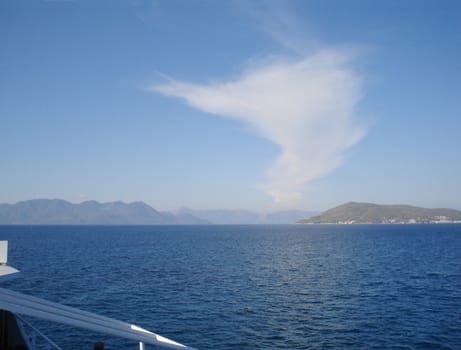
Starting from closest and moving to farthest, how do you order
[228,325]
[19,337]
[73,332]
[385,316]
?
[19,337] < [73,332] < [228,325] < [385,316]

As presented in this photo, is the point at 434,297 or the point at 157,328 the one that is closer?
the point at 157,328

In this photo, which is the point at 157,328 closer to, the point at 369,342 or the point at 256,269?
the point at 369,342

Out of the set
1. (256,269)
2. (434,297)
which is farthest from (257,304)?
(256,269)

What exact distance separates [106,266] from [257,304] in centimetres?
4014

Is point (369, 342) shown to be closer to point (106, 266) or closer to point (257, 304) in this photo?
point (257, 304)

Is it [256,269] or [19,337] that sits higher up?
[19,337]

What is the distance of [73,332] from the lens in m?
29.6

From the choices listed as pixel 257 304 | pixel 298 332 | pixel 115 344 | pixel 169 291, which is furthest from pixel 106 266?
pixel 298 332

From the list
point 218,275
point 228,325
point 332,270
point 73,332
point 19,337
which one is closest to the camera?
point 19,337

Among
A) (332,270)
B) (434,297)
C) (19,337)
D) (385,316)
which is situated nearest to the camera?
(19,337)

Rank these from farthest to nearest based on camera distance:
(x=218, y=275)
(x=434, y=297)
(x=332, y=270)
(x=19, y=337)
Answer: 1. (x=332, y=270)
2. (x=218, y=275)
3. (x=434, y=297)
4. (x=19, y=337)

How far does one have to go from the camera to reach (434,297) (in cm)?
4312

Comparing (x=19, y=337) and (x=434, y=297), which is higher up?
(x=19, y=337)

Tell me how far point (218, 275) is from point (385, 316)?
2906 centimetres
